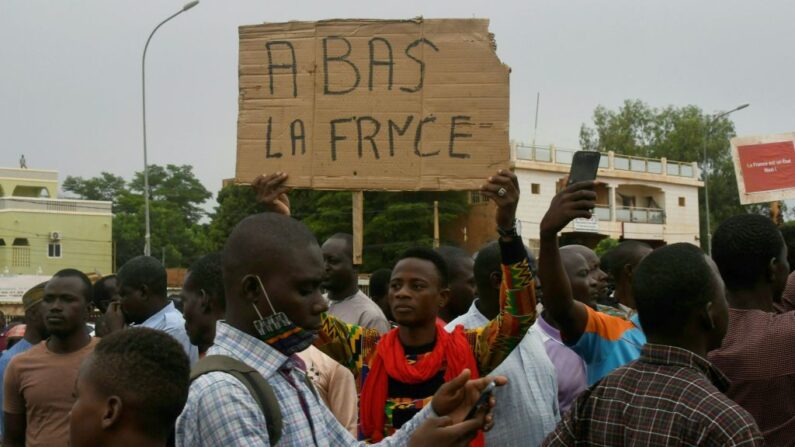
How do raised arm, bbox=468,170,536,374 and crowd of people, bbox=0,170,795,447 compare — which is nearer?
crowd of people, bbox=0,170,795,447

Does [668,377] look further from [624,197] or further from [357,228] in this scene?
[624,197]

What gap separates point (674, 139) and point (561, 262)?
6893 centimetres

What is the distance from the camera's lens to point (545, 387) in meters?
4.65

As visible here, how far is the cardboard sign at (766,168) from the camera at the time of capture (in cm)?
893

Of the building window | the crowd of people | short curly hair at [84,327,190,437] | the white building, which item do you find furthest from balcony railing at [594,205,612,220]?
short curly hair at [84,327,190,437]

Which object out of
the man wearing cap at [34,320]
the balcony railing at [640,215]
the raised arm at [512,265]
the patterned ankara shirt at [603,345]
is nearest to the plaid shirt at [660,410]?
the raised arm at [512,265]

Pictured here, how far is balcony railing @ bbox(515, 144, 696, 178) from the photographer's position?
45.6 meters

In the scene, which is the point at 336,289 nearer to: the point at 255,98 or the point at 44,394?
the point at 255,98

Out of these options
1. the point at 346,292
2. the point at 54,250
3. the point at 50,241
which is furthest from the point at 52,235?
the point at 346,292

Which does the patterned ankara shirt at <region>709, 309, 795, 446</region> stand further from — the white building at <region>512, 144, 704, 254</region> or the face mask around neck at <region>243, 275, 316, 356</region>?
the white building at <region>512, 144, 704, 254</region>

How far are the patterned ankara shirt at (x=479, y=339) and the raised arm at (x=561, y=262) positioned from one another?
10 cm

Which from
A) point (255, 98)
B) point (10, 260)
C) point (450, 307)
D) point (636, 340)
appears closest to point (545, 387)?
point (636, 340)

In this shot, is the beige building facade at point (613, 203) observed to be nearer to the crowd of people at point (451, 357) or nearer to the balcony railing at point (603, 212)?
the balcony railing at point (603, 212)

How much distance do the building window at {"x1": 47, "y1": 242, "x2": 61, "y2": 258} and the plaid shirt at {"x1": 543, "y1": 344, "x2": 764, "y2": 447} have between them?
5244cm
